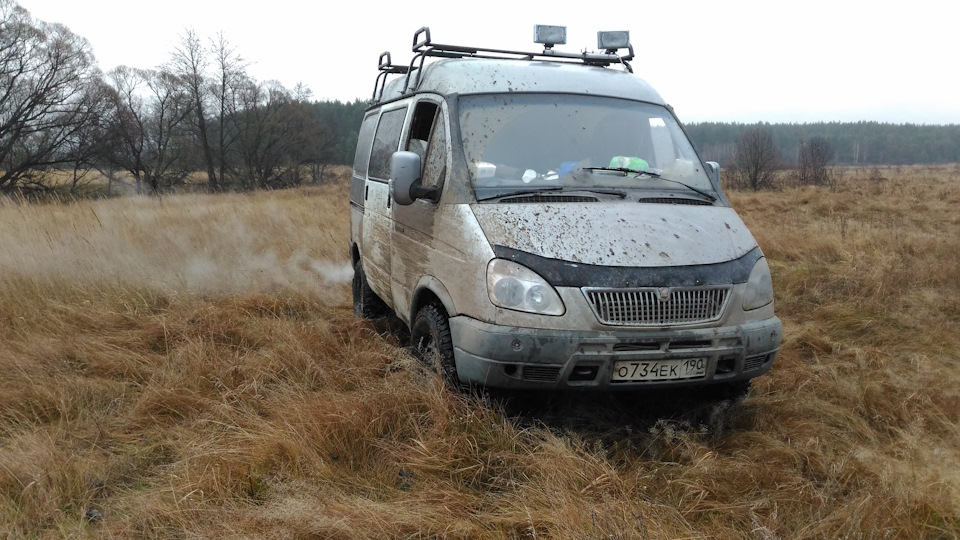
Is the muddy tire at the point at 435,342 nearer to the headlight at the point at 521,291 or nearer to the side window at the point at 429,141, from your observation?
the headlight at the point at 521,291

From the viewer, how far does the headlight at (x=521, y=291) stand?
2.94m

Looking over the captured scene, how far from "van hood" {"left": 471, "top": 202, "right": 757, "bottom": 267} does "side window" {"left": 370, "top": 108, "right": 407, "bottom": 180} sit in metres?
1.59

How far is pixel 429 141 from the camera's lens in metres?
4.04

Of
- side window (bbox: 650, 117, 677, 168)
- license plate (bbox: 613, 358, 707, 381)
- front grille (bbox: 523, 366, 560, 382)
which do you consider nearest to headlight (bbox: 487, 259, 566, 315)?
front grille (bbox: 523, 366, 560, 382)

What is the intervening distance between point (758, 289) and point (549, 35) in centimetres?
283

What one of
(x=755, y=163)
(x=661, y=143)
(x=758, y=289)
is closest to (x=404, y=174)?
(x=661, y=143)

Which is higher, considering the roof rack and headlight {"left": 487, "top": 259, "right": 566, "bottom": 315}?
the roof rack

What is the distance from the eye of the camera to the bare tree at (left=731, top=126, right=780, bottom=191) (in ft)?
102

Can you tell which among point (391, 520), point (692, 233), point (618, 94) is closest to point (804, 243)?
point (618, 94)

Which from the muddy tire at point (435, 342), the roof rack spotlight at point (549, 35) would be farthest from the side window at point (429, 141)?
the roof rack spotlight at point (549, 35)

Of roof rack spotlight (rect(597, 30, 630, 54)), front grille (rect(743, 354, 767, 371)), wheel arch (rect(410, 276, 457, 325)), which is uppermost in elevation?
roof rack spotlight (rect(597, 30, 630, 54))

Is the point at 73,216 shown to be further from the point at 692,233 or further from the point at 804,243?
the point at 804,243

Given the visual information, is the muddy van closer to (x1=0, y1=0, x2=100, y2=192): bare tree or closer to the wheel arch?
the wheel arch

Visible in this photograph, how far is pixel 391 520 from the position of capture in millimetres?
2395
